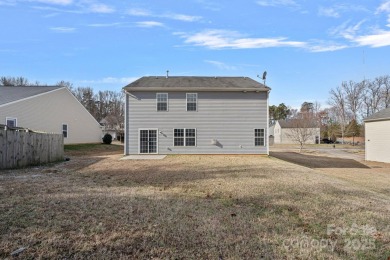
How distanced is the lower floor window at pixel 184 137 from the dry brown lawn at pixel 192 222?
38.8 ft

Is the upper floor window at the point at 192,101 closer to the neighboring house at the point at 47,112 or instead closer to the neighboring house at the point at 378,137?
the neighboring house at the point at 47,112

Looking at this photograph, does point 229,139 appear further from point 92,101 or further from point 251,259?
point 92,101

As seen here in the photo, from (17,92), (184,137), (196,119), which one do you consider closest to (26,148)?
(184,137)

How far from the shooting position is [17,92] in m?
23.5

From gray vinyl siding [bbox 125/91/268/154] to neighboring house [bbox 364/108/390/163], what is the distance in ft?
28.4

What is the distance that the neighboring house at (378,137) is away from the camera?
20.1m

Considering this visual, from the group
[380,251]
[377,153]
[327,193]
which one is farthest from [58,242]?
[377,153]

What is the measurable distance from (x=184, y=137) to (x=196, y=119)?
4.71ft

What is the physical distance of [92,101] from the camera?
61.2m

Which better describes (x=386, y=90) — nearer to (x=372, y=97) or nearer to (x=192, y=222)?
(x=372, y=97)

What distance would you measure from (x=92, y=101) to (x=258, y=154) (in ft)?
164

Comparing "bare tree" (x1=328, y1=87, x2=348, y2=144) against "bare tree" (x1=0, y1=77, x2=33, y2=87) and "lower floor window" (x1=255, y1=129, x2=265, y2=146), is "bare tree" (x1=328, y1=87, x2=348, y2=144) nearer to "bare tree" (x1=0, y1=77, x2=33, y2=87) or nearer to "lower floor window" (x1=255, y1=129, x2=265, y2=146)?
"lower floor window" (x1=255, y1=129, x2=265, y2=146)

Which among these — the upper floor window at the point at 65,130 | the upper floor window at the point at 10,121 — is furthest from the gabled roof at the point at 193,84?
the upper floor window at the point at 65,130

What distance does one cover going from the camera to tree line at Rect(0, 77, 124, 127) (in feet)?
185
